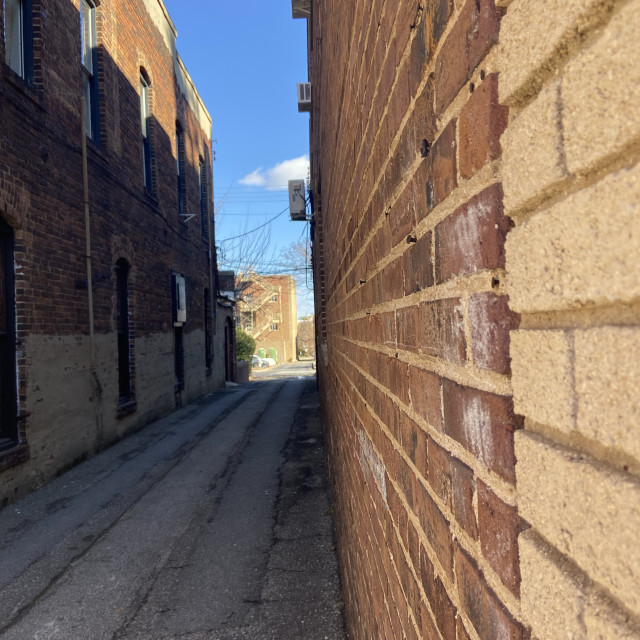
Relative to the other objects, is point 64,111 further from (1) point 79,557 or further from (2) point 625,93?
(2) point 625,93

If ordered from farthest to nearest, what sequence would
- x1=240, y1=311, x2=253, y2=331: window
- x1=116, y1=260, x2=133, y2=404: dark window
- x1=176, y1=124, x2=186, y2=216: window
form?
x1=240, y1=311, x2=253, y2=331: window → x1=176, y1=124, x2=186, y2=216: window → x1=116, y1=260, x2=133, y2=404: dark window

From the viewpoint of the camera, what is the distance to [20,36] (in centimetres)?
655

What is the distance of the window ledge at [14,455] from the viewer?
5418 mm

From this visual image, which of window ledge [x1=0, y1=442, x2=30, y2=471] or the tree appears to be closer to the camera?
window ledge [x1=0, y1=442, x2=30, y2=471]

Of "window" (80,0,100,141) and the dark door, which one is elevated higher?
"window" (80,0,100,141)

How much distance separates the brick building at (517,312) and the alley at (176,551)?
2.60 metres

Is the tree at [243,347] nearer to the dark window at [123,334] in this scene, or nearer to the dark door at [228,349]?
the dark door at [228,349]

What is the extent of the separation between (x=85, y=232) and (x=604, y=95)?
27.5 ft

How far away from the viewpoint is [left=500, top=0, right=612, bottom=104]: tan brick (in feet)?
1.43

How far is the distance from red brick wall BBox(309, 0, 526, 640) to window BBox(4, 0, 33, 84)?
6.64 metres

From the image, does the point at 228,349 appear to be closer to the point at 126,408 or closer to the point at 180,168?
the point at 180,168

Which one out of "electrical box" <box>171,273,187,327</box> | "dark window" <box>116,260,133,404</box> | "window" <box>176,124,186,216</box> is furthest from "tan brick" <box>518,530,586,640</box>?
"window" <box>176,124,186,216</box>

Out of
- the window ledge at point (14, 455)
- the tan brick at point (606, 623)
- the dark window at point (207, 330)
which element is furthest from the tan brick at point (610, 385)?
the dark window at point (207, 330)

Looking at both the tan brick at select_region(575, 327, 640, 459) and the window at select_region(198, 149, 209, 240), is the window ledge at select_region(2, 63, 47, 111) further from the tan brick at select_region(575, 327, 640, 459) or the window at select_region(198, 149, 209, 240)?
the window at select_region(198, 149, 209, 240)
